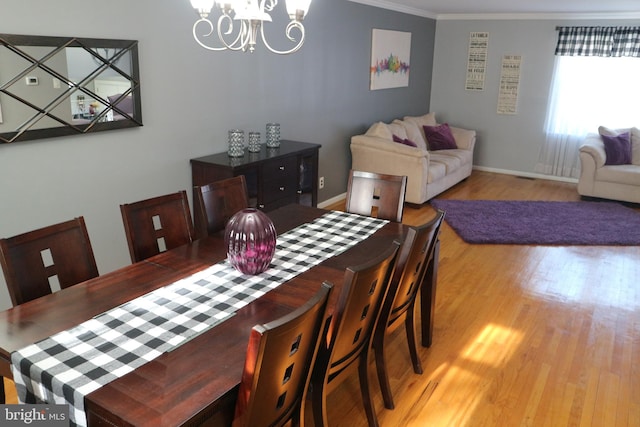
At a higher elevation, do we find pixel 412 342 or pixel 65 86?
pixel 65 86

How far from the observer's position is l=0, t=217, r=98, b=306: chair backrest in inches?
75.0

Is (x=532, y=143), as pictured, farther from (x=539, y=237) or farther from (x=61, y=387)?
(x=61, y=387)

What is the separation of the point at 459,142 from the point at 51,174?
18.0ft

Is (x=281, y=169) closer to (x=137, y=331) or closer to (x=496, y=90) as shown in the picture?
(x=137, y=331)

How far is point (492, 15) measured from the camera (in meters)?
7.24

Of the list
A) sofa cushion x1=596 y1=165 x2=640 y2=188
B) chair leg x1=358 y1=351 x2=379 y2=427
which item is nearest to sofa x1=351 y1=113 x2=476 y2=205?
sofa cushion x1=596 y1=165 x2=640 y2=188

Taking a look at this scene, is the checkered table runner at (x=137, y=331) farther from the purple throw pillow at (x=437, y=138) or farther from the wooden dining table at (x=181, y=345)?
the purple throw pillow at (x=437, y=138)

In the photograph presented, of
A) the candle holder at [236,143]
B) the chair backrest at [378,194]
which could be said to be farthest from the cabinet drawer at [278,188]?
the chair backrest at [378,194]

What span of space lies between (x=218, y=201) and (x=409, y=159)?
3.24 m

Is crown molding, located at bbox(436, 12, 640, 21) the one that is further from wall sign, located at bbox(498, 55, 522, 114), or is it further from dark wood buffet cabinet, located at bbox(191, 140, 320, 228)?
dark wood buffet cabinet, located at bbox(191, 140, 320, 228)

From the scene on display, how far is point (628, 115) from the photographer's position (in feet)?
22.0

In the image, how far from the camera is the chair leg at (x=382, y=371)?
2479 millimetres

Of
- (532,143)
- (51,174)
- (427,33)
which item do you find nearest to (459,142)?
(532,143)

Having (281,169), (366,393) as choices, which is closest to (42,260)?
(366,393)
